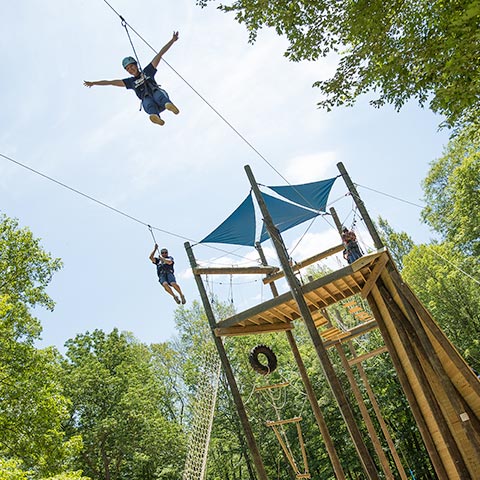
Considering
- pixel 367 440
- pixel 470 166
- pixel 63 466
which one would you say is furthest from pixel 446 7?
pixel 367 440

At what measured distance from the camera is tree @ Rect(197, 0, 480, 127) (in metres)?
4.62

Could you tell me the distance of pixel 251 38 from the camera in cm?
596

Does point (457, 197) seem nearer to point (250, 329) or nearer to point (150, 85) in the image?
point (250, 329)

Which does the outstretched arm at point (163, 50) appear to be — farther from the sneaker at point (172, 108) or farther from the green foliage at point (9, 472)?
the green foliage at point (9, 472)

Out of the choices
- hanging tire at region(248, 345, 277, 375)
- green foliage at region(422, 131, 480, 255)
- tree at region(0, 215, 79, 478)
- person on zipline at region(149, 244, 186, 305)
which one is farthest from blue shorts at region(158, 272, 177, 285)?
green foliage at region(422, 131, 480, 255)

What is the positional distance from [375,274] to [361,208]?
0.98 m

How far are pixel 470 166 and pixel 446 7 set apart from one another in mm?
13032

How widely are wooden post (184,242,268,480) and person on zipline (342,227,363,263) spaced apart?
2.65 metres

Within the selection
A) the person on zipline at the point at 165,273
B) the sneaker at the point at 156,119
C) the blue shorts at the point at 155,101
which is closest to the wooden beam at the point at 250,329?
the person on zipline at the point at 165,273

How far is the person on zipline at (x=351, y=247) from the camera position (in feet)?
25.6

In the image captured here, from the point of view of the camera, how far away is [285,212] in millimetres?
8102

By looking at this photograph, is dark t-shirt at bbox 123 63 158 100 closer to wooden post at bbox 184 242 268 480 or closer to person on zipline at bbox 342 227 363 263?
wooden post at bbox 184 242 268 480

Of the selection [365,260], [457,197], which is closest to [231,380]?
[365,260]

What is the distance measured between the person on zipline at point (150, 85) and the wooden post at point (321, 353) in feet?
7.00
